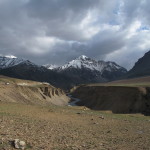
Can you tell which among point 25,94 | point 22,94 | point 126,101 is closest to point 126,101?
point 126,101

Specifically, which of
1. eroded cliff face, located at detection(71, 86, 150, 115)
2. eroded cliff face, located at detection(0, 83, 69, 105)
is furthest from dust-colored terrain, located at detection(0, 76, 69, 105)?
eroded cliff face, located at detection(71, 86, 150, 115)

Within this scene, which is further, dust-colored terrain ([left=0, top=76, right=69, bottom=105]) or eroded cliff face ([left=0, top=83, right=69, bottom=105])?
dust-colored terrain ([left=0, top=76, right=69, bottom=105])

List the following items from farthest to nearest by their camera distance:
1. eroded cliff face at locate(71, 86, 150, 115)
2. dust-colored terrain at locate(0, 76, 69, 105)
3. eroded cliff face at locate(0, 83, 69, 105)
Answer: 1. eroded cliff face at locate(71, 86, 150, 115)
2. dust-colored terrain at locate(0, 76, 69, 105)
3. eroded cliff face at locate(0, 83, 69, 105)

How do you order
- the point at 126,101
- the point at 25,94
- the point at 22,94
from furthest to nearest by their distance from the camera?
the point at 126,101, the point at 25,94, the point at 22,94

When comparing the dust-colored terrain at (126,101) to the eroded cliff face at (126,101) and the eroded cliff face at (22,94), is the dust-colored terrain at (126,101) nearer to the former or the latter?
the eroded cliff face at (126,101)

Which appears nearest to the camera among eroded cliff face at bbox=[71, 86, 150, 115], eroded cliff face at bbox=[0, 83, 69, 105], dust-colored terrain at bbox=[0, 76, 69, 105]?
eroded cliff face at bbox=[0, 83, 69, 105]

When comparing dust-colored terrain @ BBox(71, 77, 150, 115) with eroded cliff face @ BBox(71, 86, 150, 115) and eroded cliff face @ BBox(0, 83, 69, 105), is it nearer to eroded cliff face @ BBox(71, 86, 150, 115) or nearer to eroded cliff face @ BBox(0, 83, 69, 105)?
eroded cliff face @ BBox(71, 86, 150, 115)

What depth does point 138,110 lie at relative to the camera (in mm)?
86875

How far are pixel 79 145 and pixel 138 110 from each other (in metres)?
73.6

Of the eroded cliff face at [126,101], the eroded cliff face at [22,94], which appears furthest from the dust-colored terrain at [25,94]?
the eroded cliff face at [126,101]

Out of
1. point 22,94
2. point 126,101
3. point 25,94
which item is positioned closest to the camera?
point 22,94

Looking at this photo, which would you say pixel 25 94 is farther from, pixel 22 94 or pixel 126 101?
pixel 126 101

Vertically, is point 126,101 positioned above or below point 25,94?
below

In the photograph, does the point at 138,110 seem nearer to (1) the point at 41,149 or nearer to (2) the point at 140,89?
(2) the point at 140,89
